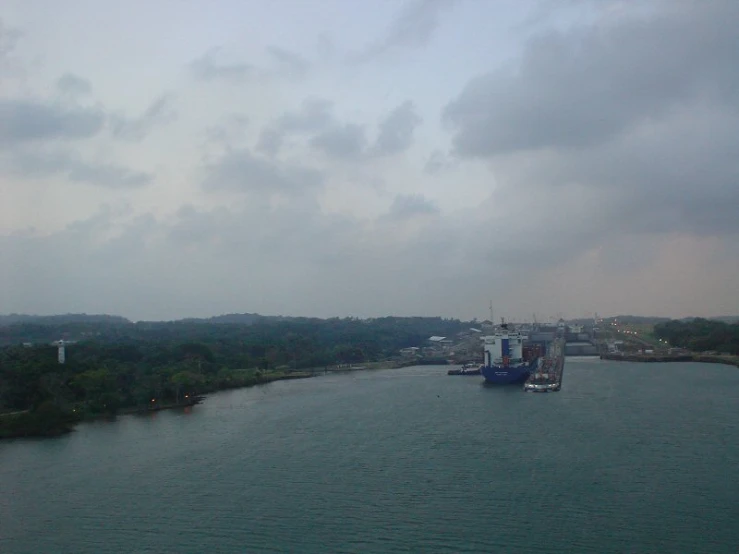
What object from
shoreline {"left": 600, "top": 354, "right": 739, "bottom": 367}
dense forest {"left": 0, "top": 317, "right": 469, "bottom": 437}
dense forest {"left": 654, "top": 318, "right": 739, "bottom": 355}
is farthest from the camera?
dense forest {"left": 654, "top": 318, "right": 739, "bottom": 355}

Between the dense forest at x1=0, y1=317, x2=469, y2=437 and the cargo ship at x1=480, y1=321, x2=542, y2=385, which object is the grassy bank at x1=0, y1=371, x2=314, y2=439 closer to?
the dense forest at x1=0, y1=317, x2=469, y2=437

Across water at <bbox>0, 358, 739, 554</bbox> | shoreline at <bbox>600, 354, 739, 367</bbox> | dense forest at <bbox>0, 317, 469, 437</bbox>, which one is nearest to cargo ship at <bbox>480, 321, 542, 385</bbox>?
shoreline at <bbox>600, 354, 739, 367</bbox>

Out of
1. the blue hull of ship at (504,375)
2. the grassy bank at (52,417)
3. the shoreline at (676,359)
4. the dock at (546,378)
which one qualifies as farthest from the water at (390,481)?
the shoreline at (676,359)

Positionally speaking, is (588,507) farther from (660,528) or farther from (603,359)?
(603,359)

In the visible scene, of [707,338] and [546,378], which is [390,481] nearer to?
[546,378]

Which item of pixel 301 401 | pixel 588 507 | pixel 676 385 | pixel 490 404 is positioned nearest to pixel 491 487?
pixel 588 507

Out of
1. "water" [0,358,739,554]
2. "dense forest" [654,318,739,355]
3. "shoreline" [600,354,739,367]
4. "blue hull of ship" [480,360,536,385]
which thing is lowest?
"water" [0,358,739,554]

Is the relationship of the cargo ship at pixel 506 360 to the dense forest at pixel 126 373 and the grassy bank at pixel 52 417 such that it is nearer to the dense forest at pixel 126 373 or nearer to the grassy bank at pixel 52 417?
the dense forest at pixel 126 373
